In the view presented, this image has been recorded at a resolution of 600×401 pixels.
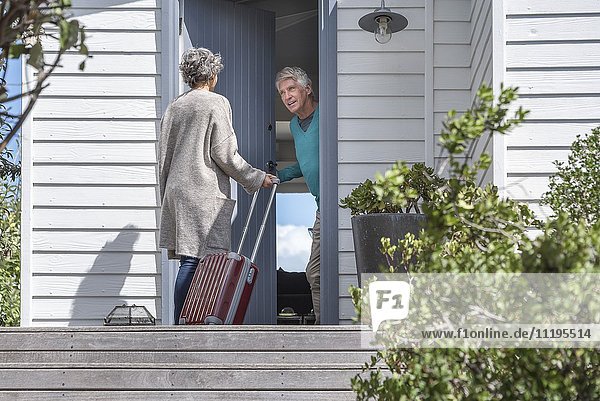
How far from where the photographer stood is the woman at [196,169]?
4695mm

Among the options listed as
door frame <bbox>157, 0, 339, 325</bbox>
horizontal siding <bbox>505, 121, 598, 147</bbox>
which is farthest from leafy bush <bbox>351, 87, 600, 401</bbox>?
door frame <bbox>157, 0, 339, 325</bbox>

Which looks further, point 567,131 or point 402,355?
point 567,131

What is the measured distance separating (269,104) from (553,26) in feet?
6.34

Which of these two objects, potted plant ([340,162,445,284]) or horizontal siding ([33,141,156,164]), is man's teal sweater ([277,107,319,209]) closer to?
horizontal siding ([33,141,156,164])

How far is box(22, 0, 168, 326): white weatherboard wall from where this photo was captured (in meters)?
5.42

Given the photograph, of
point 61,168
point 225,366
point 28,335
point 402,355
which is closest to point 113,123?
point 61,168

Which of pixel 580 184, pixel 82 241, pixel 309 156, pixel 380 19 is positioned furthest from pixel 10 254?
pixel 580 184

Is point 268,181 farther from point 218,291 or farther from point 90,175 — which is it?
point 90,175

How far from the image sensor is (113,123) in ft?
18.0

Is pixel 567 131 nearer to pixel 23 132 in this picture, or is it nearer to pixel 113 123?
pixel 113 123

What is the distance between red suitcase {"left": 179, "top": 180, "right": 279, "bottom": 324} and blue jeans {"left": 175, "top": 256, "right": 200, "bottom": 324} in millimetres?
65

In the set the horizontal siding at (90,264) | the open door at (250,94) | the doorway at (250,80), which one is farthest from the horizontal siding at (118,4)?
the horizontal siding at (90,264)

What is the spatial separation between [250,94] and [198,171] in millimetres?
1435

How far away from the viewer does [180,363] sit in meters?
3.70
